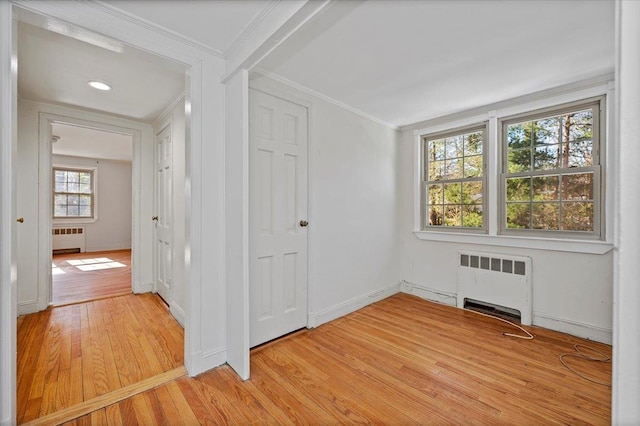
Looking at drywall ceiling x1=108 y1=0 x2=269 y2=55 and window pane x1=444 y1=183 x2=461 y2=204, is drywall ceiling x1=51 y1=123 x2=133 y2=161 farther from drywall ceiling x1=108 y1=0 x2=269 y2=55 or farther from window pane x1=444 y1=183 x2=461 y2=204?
window pane x1=444 y1=183 x2=461 y2=204

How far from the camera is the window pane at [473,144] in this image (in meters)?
3.31

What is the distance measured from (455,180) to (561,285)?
59.1 inches

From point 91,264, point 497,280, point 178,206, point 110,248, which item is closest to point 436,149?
point 497,280

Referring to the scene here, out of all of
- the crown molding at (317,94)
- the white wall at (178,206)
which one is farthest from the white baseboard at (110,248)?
the crown molding at (317,94)

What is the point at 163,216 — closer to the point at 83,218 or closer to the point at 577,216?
the point at 577,216

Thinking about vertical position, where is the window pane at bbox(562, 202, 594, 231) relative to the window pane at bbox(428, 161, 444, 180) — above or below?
below

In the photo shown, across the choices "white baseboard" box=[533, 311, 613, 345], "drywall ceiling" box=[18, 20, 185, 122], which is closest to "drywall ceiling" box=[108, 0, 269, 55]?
"drywall ceiling" box=[18, 20, 185, 122]

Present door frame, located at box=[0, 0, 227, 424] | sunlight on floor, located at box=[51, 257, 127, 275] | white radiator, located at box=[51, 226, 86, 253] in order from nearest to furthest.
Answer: door frame, located at box=[0, 0, 227, 424] < sunlight on floor, located at box=[51, 257, 127, 275] < white radiator, located at box=[51, 226, 86, 253]

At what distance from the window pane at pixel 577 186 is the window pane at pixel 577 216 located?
0.07 m

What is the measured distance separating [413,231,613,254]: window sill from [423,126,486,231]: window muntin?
0.52 ft

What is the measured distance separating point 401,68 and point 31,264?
4294mm

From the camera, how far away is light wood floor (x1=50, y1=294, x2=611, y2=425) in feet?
5.28

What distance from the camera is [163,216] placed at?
3.41 metres

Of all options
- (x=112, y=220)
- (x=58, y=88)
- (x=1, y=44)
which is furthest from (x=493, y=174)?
→ (x=112, y=220)
